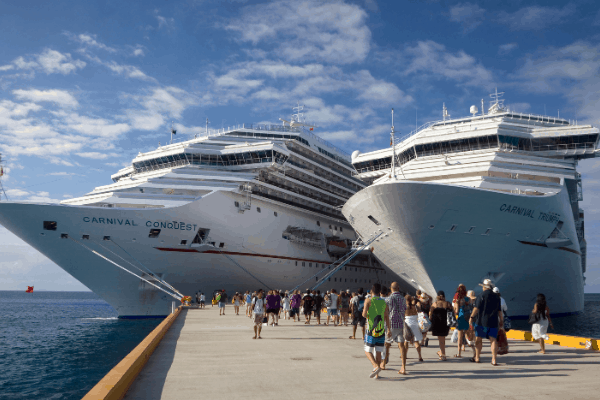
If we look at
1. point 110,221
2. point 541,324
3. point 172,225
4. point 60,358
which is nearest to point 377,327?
point 541,324

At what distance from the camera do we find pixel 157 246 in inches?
961

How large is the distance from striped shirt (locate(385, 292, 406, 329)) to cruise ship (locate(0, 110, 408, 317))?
1852 centimetres

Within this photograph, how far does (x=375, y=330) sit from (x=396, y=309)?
1024mm

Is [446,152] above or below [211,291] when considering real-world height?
above

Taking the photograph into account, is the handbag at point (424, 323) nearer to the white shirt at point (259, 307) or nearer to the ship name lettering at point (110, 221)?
the white shirt at point (259, 307)

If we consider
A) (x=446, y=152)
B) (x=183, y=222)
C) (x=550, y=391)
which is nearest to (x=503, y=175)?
(x=446, y=152)

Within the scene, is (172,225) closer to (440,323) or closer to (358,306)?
(358,306)

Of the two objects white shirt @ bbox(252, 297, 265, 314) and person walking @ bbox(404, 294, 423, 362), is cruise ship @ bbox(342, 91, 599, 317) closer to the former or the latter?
white shirt @ bbox(252, 297, 265, 314)

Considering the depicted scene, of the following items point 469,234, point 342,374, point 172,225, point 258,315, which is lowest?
point 342,374

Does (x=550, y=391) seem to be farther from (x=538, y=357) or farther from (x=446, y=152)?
(x=446, y=152)

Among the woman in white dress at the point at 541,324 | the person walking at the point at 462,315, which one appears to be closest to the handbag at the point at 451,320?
the person walking at the point at 462,315

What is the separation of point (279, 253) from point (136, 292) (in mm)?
9697

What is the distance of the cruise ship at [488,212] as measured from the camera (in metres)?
18.7

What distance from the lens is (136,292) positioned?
2547 cm
